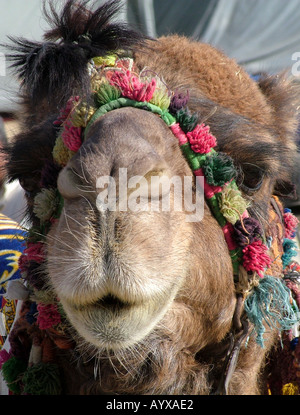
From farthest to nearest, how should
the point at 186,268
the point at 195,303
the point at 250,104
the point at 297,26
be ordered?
the point at 297,26 < the point at 250,104 < the point at 195,303 < the point at 186,268

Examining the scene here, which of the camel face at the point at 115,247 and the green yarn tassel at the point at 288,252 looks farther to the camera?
the green yarn tassel at the point at 288,252

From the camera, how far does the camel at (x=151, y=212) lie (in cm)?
183

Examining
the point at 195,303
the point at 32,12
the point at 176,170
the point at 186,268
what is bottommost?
the point at 195,303

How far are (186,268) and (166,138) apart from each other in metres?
0.54

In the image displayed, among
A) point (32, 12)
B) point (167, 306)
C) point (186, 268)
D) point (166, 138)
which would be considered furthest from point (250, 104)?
point (32, 12)

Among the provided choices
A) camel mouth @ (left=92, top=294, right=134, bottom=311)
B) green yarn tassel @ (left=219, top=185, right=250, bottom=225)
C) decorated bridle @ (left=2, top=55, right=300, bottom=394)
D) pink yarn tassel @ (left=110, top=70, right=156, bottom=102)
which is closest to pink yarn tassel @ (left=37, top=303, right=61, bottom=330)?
decorated bridle @ (left=2, top=55, right=300, bottom=394)

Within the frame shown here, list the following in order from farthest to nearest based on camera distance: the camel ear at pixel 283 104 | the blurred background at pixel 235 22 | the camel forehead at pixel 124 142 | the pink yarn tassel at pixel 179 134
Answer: the blurred background at pixel 235 22, the camel ear at pixel 283 104, the pink yarn tassel at pixel 179 134, the camel forehead at pixel 124 142

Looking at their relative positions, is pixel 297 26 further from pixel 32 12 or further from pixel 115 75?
pixel 115 75

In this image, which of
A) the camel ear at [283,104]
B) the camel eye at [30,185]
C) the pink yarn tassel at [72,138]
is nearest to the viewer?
the pink yarn tassel at [72,138]

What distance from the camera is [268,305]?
7.41 ft

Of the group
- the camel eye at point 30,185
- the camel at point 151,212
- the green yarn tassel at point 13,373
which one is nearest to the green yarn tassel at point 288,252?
the camel at point 151,212

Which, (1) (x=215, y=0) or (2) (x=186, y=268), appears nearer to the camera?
(2) (x=186, y=268)

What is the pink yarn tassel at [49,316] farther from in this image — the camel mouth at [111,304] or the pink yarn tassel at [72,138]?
the pink yarn tassel at [72,138]

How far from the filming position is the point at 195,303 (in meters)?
2.19
